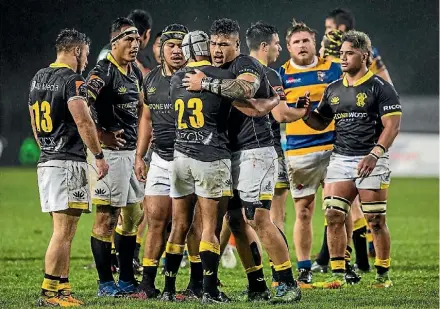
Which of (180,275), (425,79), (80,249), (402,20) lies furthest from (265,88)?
(425,79)

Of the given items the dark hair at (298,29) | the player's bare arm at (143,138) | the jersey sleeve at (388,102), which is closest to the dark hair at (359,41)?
the jersey sleeve at (388,102)

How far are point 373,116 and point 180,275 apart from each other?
2.71 meters

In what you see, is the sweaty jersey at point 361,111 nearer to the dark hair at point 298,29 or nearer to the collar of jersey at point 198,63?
the dark hair at point 298,29

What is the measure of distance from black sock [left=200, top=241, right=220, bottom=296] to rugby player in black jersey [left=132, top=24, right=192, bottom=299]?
76 cm

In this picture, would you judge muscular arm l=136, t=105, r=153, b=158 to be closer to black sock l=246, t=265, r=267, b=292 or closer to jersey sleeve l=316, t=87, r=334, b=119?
black sock l=246, t=265, r=267, b=292

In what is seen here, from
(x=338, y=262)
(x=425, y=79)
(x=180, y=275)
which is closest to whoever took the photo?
(x=338, y=262)

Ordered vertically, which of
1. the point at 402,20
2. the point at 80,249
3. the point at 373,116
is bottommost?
the point at 80,249

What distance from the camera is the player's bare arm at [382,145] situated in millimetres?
8836

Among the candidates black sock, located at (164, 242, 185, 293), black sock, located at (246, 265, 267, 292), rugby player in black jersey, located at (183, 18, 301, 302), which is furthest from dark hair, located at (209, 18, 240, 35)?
black sock, located at (246, 265, 267, 292)

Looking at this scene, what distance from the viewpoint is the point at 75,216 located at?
787cm

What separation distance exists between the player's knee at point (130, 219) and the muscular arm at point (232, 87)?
1.84m

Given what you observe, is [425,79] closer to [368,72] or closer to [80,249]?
[80,249]

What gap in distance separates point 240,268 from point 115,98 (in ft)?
10.2

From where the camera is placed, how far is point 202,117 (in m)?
7.69
